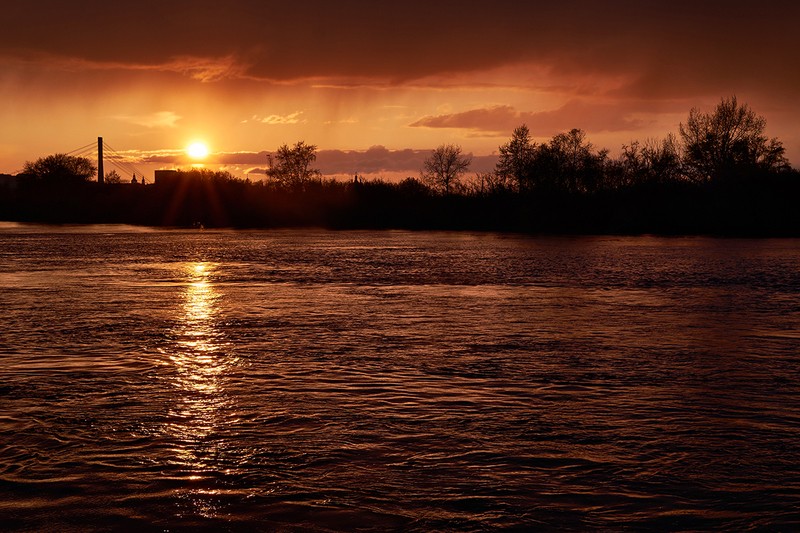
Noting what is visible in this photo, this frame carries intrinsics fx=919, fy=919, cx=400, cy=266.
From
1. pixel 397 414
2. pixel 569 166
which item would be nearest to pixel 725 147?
pixel 569 166

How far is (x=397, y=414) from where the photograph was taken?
824 cm

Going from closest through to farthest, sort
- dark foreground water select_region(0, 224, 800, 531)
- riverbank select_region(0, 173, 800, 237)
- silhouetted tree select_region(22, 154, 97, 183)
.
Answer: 1. dark foreground water select_region(0, 224, 800, 531)
2. riverbank select_region(0, 173, 800, 237)
3. silhouetted tree select_region(22, 154, 97, 183)

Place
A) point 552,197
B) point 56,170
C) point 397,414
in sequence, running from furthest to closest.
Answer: point 56,170
point 552,197
point 397,414

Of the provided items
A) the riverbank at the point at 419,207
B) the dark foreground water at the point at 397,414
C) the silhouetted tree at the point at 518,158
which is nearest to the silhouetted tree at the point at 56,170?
the riverbank at the point at 419,207

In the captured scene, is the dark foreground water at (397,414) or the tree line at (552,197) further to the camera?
the tree line at (552,197)

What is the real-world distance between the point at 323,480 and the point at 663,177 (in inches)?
3174

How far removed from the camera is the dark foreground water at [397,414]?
19.0 ft

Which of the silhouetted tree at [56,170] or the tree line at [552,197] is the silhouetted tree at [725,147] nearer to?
the tree line at [552,197]

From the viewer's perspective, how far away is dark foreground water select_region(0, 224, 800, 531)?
228 inches

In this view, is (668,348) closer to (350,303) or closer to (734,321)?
(734,321)

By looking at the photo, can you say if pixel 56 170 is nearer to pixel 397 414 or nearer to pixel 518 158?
pixel 518 158

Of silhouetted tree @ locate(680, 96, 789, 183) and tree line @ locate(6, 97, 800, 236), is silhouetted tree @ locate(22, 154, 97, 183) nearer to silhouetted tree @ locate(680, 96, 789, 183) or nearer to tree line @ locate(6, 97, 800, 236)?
tree line @ locate(6, 97, 800, 236)

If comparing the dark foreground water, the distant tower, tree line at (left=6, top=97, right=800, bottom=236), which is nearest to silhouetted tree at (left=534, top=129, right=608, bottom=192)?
tree line at (left=6, top=97, right=800, bottom=236)

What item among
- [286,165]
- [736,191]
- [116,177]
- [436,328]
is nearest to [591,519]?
[436,328]
